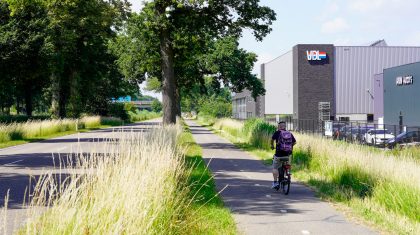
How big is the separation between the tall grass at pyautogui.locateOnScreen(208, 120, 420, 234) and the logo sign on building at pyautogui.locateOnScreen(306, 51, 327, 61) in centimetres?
5020

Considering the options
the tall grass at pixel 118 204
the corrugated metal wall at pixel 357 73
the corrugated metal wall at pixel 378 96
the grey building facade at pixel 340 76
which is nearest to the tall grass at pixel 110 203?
the tall grass at pixel 118 204

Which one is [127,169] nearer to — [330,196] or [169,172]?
[169,172]

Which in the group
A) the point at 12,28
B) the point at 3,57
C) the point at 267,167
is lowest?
the point at 267,167

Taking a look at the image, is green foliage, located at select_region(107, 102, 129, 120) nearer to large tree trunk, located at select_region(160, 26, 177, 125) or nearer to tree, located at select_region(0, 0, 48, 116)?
tree, located at select_region(0, 0, 48, 116)

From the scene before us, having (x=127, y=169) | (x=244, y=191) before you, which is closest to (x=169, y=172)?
(x=127, y=169)

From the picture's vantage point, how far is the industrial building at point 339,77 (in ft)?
222

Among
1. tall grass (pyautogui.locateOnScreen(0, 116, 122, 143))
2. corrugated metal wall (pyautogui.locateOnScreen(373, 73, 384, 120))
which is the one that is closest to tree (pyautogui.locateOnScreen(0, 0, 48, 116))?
tall grass (pyautogui.locateOnScreen(0, 116, 122, 143))

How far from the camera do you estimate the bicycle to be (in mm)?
11961

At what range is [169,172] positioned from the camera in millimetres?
9078

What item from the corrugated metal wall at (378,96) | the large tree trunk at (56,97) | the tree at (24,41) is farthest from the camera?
the corrugated metal wall at (378,96)

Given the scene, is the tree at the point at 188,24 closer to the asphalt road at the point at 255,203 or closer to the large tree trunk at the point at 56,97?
the asphalt road at the point at 255,203

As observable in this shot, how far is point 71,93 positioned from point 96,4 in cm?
1140

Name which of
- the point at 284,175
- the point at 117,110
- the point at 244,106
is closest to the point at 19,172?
the point at 284,175

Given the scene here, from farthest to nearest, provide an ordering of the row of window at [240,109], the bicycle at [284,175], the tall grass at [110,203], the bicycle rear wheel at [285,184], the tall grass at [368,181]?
the row of window at [240,109], the bicycle at [284,175], the bicycle rear wheel at [285,184], the tall grass at [368,181], the tall grass at [110,203]
